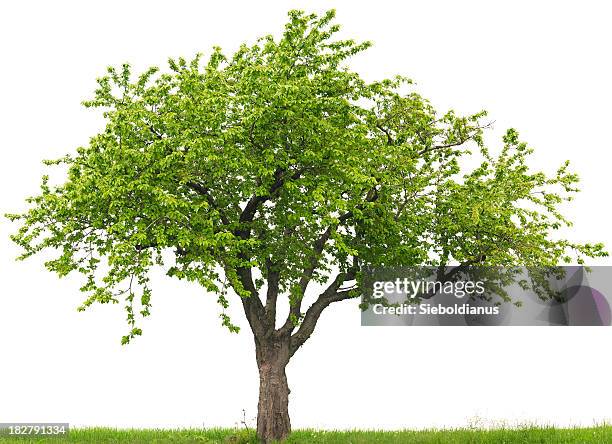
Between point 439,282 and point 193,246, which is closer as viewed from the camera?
point 193,246

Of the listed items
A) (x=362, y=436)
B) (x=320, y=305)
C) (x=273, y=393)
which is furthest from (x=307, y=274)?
(x=362, y=436)

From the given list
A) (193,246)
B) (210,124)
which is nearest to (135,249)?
(193,246)

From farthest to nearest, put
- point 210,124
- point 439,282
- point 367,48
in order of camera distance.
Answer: point 439,282, point 367,48, point 210,124

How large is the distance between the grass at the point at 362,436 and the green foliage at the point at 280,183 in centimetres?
435

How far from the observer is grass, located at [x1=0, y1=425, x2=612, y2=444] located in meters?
24.7

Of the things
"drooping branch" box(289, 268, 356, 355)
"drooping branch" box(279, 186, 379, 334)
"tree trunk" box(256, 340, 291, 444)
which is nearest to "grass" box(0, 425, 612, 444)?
"tree trunk" box(256, 340, 291, 444)

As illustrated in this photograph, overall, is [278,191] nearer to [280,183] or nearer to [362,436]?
[280,183]

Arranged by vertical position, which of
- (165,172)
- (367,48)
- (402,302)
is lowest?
(402,302)

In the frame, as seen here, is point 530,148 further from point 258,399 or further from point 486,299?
point 258,399

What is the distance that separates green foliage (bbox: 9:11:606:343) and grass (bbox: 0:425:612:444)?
14.3ft

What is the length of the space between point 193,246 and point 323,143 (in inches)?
177

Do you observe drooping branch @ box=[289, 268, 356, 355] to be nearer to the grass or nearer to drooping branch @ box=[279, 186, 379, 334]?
drooping branch @ box=[279, 186, 379, 334]

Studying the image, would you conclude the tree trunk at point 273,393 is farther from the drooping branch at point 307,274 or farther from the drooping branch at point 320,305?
the drooping branch at point 307,274

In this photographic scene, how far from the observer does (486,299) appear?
25547mm
